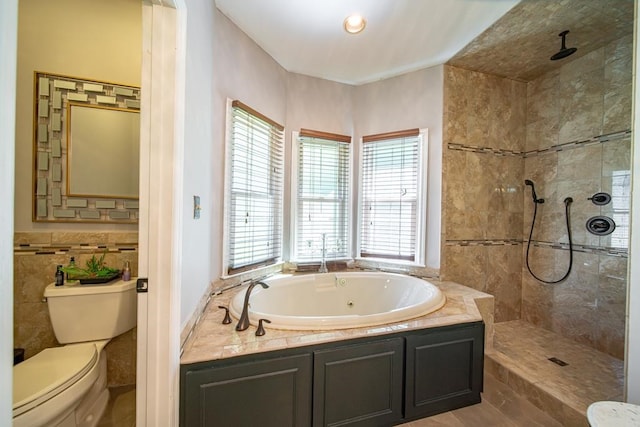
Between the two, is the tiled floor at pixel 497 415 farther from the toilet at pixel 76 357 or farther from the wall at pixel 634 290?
the toilet at pixel 76 357

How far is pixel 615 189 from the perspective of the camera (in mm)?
2084

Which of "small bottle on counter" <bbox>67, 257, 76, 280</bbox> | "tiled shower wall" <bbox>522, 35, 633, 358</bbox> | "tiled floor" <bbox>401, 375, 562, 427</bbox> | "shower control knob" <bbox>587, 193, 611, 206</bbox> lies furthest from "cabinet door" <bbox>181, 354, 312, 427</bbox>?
"shower control knob" <bbox>587, 193, 611, 206</bbox>

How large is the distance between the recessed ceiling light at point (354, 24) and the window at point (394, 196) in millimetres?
1018

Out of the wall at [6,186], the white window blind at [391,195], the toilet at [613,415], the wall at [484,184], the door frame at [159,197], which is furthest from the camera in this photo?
the white window blind at [391,195]

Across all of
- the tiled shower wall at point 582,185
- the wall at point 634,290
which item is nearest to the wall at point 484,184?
the tiled shower wall at point 582,185

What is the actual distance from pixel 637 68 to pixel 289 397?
234 centimetres

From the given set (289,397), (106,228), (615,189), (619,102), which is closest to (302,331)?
(289,397)

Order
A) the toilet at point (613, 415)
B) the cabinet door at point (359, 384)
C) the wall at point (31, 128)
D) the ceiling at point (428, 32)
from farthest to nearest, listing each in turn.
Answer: the ceiling at point (428, 32)
the wall at point (31, 128)
the cabinet door at point (359, 384)
the toilet at point (613, 415)

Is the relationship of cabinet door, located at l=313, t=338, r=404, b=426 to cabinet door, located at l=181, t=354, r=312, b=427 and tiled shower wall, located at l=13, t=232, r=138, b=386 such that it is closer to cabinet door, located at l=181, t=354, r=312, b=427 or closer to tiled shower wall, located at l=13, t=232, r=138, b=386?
cabinet door, located at l=181, t=354, r=312, b=427

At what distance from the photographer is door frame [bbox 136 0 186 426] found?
104 centimetres

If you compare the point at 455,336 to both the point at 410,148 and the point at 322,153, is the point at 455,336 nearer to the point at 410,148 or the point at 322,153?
the point at 410,148

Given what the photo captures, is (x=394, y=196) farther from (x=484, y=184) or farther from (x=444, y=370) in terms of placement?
(x=444, y=370)

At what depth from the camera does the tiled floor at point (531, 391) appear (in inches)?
61.1

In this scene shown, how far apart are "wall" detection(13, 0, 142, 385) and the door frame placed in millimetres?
955
